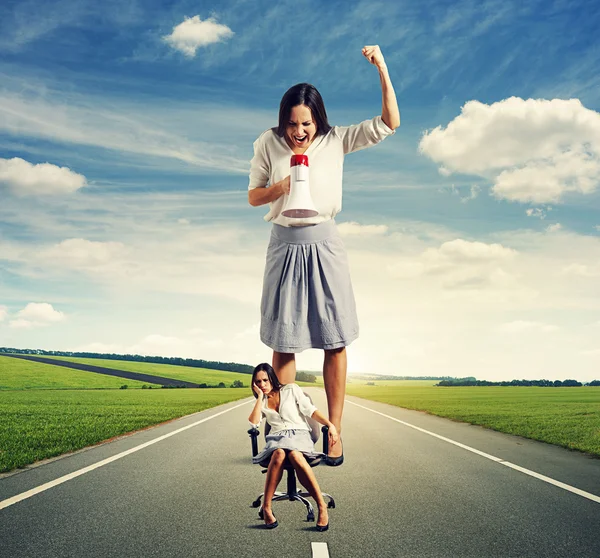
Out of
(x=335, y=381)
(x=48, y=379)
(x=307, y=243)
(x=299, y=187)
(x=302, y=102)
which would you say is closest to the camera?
(x=299, y=187)

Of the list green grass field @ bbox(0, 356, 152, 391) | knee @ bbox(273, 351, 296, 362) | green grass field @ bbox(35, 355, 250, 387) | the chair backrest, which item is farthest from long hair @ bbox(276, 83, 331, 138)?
green grass field @ bbox(35, 355, 250, 387)

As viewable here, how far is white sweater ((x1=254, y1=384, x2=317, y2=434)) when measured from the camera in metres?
4.20

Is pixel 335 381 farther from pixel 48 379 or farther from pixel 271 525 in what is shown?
pixel 48 379

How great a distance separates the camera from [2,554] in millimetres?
4246

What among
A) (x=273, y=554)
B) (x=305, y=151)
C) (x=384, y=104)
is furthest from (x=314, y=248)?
(x=273, y=554)

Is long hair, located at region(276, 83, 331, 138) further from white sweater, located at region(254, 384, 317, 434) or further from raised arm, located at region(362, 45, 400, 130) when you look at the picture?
white sweater, located at region(254, 384, 317, 434)

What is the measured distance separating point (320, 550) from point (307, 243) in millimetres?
2202

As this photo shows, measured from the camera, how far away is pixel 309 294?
4066 mm

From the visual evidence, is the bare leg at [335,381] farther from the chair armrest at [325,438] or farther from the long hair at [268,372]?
the long hair at [268,372]

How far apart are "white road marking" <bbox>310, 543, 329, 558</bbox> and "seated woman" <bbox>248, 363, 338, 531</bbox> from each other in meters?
0.40

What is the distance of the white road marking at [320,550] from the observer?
4.27 meters

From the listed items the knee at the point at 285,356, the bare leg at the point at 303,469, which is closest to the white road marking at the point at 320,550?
the bare leg at the point at 303,469

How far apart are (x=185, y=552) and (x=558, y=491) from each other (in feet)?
14.8

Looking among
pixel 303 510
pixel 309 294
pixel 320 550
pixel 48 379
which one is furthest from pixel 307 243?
pixel 48 379
